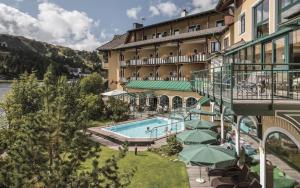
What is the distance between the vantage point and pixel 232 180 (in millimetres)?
13562

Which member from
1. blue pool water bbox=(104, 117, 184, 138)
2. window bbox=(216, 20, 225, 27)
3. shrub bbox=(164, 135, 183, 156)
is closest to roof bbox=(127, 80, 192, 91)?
blue pool water bbox=(104, 117, 184, 138)

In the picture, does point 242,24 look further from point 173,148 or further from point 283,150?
point 283,150

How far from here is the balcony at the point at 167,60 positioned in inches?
1544

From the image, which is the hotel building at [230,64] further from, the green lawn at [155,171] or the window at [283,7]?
the green lawn at [155,171]

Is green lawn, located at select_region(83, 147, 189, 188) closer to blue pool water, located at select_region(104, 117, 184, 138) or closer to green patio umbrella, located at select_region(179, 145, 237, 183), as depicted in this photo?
green patio umbrella, located at select_region(179, 145, 237, 183)

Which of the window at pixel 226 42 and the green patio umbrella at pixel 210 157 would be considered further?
the window at pixel 226 42

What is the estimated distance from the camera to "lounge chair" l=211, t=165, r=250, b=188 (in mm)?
13109

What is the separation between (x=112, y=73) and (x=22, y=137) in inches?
1839

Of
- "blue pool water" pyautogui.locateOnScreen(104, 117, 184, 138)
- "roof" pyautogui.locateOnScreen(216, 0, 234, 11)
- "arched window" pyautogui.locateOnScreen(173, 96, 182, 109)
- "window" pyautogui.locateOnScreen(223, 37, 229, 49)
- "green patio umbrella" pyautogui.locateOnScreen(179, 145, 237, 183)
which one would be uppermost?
"roof" pyautogui.locateOnScreen(216, 0, 234, 11)

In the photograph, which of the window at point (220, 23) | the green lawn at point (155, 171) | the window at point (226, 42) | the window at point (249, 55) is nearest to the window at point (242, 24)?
the window at point (249, 55)

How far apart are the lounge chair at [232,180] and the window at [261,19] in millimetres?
7229

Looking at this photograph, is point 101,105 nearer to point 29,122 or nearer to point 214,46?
point 214,46

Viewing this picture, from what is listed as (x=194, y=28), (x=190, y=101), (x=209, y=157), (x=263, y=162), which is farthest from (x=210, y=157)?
(x=194, y=28)

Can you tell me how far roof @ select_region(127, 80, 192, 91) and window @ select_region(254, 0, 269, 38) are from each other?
18102 millimetres
